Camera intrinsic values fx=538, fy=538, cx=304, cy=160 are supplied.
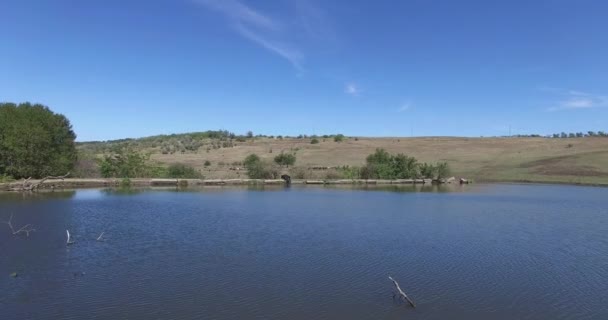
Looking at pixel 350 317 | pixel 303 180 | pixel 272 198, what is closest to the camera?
pixel 350 317

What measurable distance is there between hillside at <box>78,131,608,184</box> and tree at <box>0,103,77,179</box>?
1712 cm

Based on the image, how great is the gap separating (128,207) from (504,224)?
2133cm

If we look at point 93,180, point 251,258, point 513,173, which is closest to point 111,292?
point 251,258

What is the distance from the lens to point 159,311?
498 inches

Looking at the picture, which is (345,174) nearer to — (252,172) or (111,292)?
Answer: (252,172)

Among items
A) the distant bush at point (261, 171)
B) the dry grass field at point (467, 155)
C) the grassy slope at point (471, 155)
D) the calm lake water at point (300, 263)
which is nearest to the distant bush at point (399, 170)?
the dry grass field at point (467, 155)

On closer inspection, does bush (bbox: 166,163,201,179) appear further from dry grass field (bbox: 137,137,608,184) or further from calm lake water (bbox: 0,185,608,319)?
calm lake water (bbox: 0,185,608,319)

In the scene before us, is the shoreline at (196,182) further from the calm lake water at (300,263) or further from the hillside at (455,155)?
the calm lake water at (300,263)

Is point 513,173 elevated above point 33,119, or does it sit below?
below

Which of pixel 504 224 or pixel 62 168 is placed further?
pixel 62 168

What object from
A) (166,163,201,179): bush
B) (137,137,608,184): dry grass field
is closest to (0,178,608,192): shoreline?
(166,163,201,179): bush

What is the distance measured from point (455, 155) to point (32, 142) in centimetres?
5789

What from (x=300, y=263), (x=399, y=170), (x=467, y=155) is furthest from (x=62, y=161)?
(x=467, y=155)

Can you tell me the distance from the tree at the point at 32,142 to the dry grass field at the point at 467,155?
625 inches
